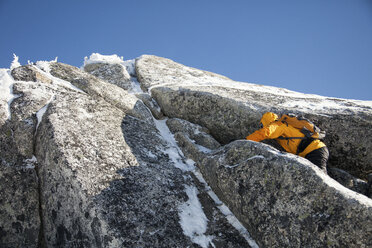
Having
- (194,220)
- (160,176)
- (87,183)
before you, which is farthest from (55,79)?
(194,220)

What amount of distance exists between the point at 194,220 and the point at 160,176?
90.8 inches

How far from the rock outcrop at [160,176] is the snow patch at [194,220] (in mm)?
43

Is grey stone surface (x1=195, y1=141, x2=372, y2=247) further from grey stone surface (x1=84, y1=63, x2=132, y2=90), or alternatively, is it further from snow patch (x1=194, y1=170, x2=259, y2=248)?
grey stone surface (x1=84, y1=63, x2=132, y2=90)

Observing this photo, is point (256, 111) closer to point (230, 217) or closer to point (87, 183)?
point (230, 217)

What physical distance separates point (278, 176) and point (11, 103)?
11.5 m

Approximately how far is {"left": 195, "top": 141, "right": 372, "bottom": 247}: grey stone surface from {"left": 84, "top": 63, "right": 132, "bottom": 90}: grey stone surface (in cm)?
1224

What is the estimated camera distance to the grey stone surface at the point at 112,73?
1945 cm

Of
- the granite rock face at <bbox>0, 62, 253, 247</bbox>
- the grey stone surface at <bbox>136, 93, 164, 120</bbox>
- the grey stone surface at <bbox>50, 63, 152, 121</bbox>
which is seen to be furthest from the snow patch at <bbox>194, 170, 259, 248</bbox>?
the grey stone surface at <bbox>136, 93, 164, 120</bbox>

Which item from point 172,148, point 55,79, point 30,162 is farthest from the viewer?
point 55,79

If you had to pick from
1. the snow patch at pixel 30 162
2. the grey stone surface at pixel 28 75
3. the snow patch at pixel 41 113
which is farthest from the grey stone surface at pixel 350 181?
the grey stone surface at pixel 28 75

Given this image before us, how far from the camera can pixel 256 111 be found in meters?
13.4

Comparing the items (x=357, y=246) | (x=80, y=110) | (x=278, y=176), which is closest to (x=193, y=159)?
(x=278, y=176)

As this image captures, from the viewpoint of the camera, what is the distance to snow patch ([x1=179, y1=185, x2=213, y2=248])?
8141 mm

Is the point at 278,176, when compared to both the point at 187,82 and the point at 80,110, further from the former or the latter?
the point at 187,82
